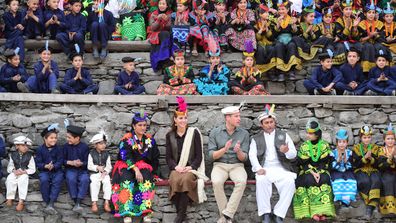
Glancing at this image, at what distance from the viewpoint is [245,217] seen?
10.9 metres

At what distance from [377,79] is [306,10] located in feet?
6.48

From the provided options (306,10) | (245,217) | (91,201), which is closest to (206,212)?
(245,217)

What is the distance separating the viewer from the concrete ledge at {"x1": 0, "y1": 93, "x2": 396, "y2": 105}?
1167 cm

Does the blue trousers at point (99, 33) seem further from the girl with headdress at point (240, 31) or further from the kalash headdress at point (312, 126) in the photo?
the kalash headdress at point (312, 126)

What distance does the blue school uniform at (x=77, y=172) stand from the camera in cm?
1076

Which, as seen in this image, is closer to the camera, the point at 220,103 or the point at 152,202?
the point at 152,202

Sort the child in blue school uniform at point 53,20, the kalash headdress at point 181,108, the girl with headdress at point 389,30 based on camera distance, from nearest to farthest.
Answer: the kalash headdress at point 181,108 → the child in blue school uniform at point 53,20 → the girl with headdress at point 389,30

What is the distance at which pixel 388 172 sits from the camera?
36.2ft

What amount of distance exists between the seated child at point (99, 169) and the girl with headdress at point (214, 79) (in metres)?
1.78

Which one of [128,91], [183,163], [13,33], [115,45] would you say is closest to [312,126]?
[183,163]

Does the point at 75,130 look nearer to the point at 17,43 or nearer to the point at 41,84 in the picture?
the point at 41,84

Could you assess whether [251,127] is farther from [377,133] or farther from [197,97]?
[377,133]

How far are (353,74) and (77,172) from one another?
180 inches

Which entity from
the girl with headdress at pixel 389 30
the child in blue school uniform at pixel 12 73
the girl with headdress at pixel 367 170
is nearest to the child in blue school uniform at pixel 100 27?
the child in blue school uniform at pixel 12 73
